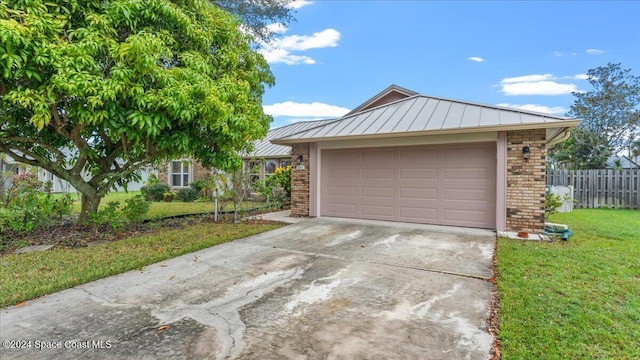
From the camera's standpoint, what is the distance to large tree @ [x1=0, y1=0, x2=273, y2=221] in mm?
4590

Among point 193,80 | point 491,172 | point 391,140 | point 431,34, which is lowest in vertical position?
point 491,172

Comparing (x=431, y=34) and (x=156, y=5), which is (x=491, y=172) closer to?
(x=156, y=5)

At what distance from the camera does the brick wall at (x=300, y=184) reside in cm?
1023

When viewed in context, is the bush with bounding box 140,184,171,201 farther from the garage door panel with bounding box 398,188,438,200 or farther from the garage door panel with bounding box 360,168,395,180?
the garage door panel with bounding box 398,188,438,200

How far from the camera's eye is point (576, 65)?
19.7 meters

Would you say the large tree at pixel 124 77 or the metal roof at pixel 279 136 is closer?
the large tree at pixel 124 77

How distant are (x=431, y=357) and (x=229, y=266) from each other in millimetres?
3460

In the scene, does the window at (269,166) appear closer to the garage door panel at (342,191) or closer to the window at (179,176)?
the window at (179,176)

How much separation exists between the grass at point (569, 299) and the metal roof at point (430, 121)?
2.60 m

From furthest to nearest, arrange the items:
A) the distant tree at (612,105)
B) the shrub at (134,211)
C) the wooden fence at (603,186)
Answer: the distant tree at (612,105), the wooden fence at (603,186), the shrub at (134,211)

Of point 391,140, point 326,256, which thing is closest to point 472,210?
point 391,140

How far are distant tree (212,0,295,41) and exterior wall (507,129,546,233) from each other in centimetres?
1091

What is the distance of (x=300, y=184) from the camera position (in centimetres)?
1035

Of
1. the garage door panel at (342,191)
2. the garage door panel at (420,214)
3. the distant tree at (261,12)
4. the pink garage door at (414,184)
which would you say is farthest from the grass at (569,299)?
the distant tree at (261,12)
